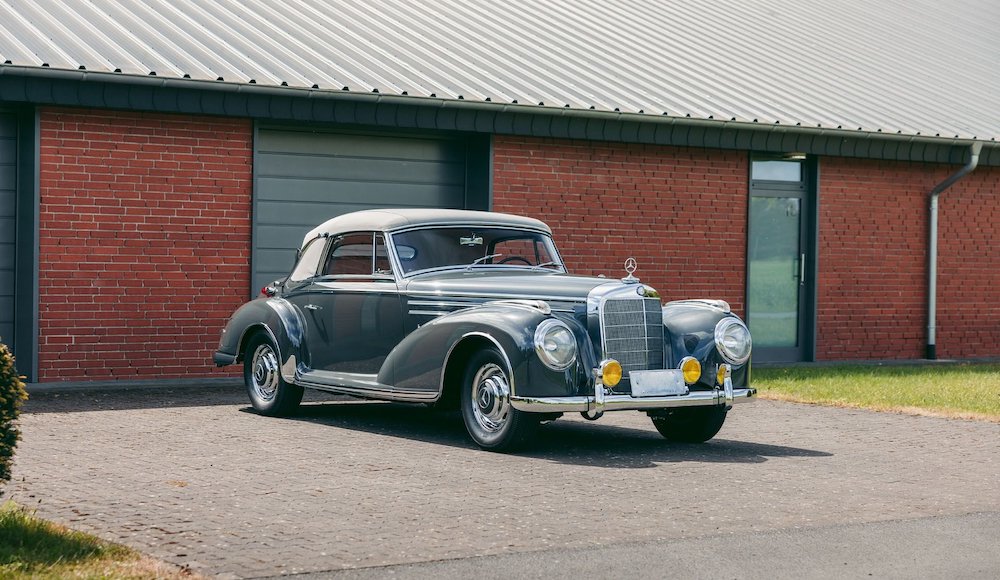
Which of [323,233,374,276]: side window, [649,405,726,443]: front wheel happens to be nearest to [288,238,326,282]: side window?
[323,233,374,276]: side window

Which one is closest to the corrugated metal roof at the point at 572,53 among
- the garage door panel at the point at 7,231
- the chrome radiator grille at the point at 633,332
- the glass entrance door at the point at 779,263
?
the glass entrance door at the point at 779,263

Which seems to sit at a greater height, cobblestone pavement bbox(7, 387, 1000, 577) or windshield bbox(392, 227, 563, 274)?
windshield bbox(392, 227, 563, 274)

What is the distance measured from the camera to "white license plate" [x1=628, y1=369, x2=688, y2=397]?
891 cm

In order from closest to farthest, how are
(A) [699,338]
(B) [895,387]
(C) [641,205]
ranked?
(A) [699,338] → (B) [895,387] → (C) [641,205]

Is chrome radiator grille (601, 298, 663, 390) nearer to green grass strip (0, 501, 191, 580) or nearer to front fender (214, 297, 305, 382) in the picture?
front fender (214, 297, 305, 382)

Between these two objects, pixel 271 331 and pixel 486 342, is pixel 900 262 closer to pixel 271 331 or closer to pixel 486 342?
pixel 271 331

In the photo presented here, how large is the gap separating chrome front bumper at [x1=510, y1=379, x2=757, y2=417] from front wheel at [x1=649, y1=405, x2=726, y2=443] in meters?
0.23

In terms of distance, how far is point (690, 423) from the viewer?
970cm

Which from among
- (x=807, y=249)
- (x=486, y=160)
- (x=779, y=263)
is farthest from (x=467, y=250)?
(x=807, y=249)

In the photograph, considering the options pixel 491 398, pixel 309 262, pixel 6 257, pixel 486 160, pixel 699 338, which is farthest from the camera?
pixel 486 160

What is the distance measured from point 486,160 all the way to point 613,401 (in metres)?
7.03

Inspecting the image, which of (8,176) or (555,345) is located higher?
(8,176)

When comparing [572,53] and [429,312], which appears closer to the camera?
[429,312]

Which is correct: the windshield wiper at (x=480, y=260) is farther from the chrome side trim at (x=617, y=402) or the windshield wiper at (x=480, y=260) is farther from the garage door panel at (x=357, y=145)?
the garage door panel at (x=357, y=145)
